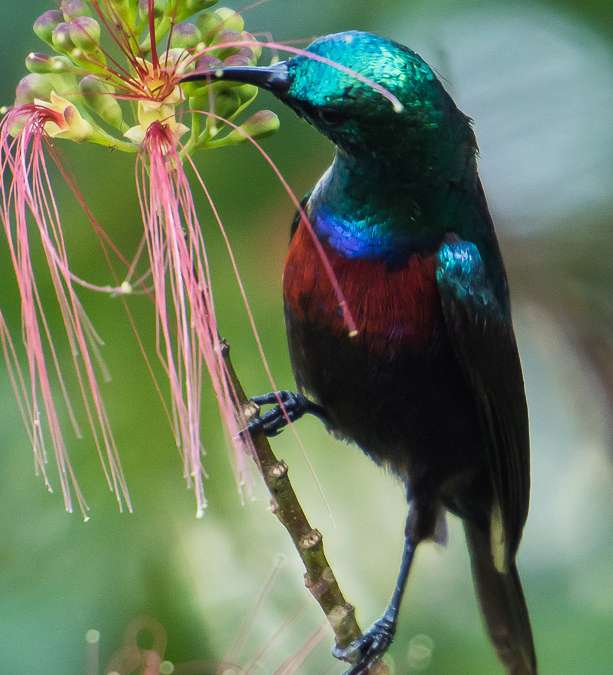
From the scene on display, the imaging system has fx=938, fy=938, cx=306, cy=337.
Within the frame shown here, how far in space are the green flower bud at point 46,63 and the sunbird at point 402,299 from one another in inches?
7.0

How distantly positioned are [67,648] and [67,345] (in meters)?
0.64

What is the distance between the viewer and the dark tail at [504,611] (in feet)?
5.75

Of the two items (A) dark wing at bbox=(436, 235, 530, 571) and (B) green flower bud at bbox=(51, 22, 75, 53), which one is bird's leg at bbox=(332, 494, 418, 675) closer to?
(A) dark wing at bbox=(436, 235, 530, 571)

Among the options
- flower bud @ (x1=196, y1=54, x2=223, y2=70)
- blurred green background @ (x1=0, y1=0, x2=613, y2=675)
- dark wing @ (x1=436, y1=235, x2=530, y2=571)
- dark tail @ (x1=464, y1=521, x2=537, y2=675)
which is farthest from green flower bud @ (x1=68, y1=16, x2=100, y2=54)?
dark tail @ (x1=464, y1=521, x2=537, y2=675)

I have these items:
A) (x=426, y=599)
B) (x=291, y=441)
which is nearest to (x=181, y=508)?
(x=291, y=441)

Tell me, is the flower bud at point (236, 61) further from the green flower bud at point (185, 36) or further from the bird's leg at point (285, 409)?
the bird's leg at point (285, 409)

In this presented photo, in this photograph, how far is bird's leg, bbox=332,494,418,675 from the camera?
1575 mm

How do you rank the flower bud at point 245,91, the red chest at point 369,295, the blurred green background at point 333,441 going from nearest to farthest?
the flower bud at point 245,91, the red chest at point 369,295, the blurred green background at point 333,441

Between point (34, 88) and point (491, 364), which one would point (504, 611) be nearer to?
point (491, 364)

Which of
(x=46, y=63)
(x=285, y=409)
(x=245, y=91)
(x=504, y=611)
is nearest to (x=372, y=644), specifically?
(x=504, y=611)

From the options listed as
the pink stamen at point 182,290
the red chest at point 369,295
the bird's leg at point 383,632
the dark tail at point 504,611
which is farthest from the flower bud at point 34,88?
the dark tail at point 504,611

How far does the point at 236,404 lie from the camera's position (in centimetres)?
102

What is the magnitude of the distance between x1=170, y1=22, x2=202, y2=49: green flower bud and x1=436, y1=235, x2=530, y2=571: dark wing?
0.50m

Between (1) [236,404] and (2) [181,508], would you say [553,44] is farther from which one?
(1) [236,404]
